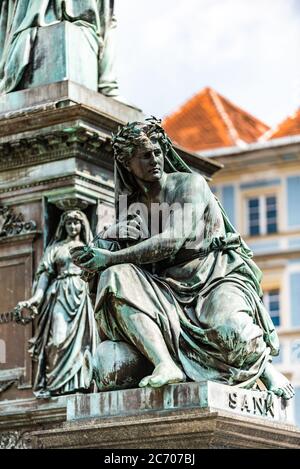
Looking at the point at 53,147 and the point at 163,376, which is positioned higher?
the point at 53,147

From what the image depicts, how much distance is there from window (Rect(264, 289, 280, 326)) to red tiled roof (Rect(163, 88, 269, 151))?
196 inches

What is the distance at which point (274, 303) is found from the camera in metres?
44.5

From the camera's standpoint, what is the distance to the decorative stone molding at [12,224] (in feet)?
49.9

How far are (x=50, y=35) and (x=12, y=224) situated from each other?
81.7 inches

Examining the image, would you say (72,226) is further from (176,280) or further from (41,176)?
(176,280)

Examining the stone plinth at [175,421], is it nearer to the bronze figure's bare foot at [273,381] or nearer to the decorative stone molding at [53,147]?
the bronze figure's bare foot at [273,381]

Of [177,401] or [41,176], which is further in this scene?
[41,176]

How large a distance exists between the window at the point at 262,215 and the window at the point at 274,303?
6.58 feet

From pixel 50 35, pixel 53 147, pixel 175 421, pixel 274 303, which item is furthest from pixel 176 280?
pixel 274 303

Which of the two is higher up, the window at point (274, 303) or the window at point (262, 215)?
the window at point (262, 215)

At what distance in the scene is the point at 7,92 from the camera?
15.6 m

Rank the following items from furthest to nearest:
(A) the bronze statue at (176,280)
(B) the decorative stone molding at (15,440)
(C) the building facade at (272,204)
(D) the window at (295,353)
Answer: (C) the building facade at (272,204), (D) the window at (295,353), (B) the decorative stone molding at (15,440), (A) the bronze statue at (176,280)

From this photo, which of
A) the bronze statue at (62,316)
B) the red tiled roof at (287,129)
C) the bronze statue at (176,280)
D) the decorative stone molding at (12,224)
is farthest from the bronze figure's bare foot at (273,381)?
the red tiled roof at (287,129)

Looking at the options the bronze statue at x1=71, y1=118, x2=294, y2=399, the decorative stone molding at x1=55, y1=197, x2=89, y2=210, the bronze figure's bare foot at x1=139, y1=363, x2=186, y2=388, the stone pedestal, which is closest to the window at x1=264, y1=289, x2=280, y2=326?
the stone pedestal
